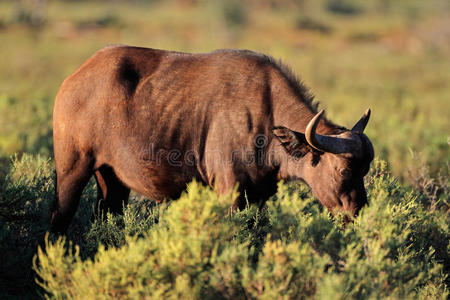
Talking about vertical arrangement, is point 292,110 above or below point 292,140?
above

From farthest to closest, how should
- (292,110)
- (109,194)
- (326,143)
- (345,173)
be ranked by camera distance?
(109,194), (292,110), (345,173), (326,143)

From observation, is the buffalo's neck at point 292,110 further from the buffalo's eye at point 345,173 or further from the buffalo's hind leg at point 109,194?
the buffalo's hind leg at point 109,194

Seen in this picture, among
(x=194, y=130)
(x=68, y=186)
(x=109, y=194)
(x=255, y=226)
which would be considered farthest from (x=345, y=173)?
(x=68, y=186)

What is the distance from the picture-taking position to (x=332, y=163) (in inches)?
204

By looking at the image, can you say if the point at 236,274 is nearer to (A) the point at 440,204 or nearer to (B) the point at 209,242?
(B) the point at 209,242

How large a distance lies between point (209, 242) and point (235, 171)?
1.19m

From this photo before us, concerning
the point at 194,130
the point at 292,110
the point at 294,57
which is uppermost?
the point at 292,110

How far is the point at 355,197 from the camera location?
17.2 feet

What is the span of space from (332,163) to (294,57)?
26339 millimetres

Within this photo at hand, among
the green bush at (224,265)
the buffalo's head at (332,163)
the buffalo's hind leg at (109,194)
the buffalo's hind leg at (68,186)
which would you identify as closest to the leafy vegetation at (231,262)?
the green bush at (224,265)

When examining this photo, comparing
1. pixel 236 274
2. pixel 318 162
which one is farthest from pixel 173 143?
pixel 236 274

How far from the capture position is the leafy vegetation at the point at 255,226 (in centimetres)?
411

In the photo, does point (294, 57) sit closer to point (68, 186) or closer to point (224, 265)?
point (68, 186)

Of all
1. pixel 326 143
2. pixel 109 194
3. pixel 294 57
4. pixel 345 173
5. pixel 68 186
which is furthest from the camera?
pixel 294 57
